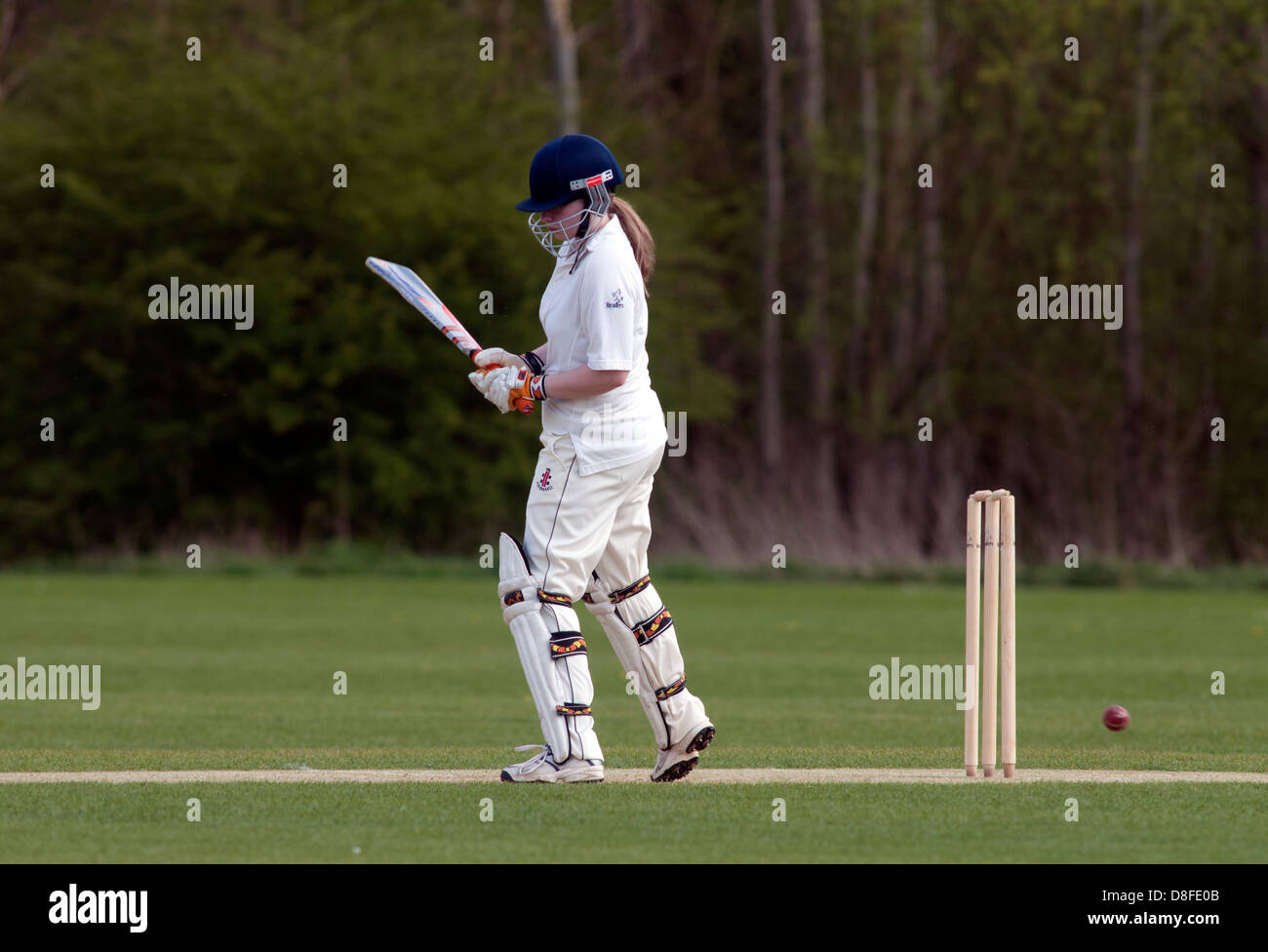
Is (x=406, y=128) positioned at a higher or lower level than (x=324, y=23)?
lower

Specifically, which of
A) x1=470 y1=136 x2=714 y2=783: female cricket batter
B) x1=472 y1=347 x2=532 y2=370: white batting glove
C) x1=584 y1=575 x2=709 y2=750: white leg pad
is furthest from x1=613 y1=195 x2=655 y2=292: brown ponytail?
x1=584 y1=575 x2=709 y2=750: white leg pad

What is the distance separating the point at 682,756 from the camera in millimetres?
8312

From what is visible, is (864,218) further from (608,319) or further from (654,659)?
(608,319)

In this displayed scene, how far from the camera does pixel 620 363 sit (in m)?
7.94

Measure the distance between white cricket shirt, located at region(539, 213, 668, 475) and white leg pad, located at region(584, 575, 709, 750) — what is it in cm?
60

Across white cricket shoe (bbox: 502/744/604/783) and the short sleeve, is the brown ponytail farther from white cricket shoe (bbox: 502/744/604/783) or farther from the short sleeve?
white cricket shoe (bbox: 502/744/604/783)

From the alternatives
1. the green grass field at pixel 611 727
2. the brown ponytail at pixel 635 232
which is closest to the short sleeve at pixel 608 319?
the brown ponytail at pixel 635 232

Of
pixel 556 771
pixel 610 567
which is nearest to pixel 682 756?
A: pixel 556 771

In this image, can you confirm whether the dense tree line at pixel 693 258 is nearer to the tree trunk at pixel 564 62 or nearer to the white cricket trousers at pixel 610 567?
the tree trunk at pixel 564 62

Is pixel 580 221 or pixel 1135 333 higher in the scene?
pixel 1135 333

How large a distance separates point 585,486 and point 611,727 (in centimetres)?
411
